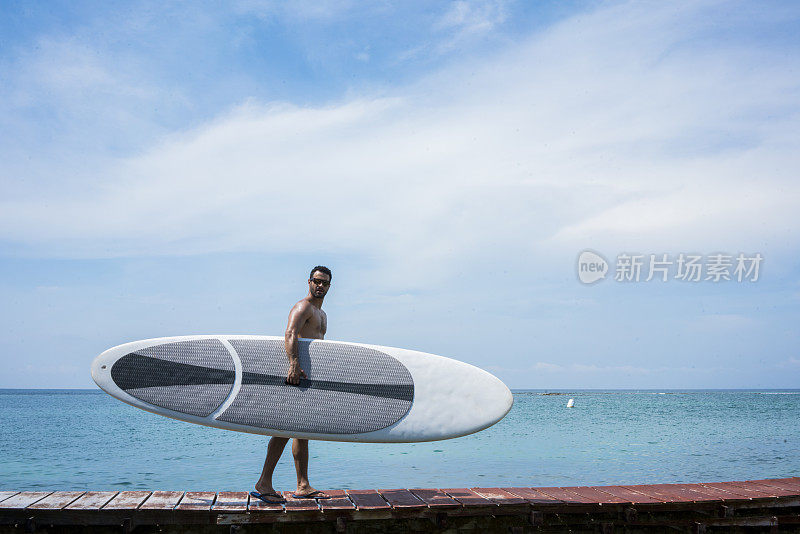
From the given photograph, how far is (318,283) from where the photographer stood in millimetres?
4918

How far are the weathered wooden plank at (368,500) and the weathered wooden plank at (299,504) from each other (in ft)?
1.08

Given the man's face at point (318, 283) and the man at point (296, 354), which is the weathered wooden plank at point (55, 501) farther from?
the man's face at point (318, 283)

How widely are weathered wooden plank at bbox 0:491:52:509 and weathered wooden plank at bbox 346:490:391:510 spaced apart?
2.44 meters

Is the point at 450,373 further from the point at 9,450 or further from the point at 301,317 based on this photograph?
the point at 9,450

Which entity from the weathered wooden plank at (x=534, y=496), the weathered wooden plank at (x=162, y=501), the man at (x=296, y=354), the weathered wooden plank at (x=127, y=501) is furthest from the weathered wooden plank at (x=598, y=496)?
the weathered wooden plank at (x=127, y=501)

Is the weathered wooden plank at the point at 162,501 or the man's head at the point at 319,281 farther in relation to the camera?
the man's head at the point at 319,281

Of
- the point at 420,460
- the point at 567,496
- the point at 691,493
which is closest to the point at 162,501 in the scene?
the point at 567,496

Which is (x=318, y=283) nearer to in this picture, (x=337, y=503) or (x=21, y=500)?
(x=337, y=503)

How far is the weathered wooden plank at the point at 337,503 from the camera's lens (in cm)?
466

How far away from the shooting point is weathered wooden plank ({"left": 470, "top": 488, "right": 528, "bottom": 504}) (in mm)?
4992

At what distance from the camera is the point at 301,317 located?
492 centimetres

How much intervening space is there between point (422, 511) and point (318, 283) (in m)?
1.97

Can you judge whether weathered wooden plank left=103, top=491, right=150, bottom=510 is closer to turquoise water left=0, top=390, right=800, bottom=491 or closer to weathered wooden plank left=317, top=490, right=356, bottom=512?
weathered wooden plank left=317, top=490, right=356, bottom=512

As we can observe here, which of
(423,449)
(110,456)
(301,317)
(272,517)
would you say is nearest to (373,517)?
(272,517)
